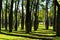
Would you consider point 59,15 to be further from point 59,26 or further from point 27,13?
point 27,13

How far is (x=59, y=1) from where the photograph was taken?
1938 centimetres

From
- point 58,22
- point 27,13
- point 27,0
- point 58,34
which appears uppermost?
point 27,0

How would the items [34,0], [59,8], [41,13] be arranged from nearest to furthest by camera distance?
[59,8], [34,0], [41,13]

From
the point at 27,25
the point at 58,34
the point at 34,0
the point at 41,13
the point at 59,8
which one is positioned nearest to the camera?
the point at 59,8

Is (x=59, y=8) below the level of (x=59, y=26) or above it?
above

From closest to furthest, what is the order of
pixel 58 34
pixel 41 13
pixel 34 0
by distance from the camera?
pixel 58 34, pixel 34 0, pixel 41 13

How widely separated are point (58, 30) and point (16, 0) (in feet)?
73.0

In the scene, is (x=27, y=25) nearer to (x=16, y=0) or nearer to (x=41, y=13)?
(x=16, y=0)

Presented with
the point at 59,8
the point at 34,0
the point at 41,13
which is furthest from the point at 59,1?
the point at 41,13

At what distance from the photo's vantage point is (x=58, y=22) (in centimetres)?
1967

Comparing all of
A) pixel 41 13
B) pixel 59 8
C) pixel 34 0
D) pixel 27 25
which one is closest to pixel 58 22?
pixel 59 8

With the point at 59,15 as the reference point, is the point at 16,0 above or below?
above

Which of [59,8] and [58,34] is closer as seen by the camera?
[59,8]

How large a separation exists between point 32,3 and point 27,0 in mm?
16643
